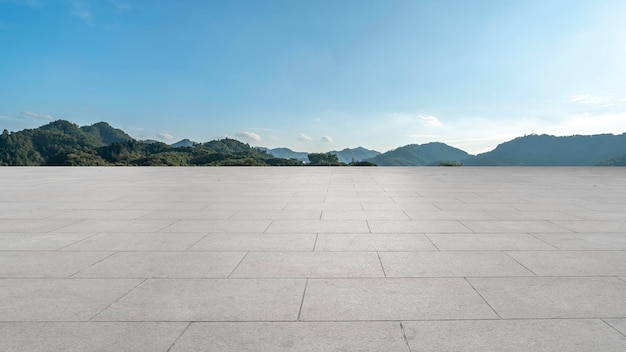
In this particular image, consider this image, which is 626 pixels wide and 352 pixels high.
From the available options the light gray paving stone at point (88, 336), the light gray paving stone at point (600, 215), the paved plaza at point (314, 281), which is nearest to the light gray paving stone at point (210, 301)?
the paved plaza at point (314, 281)

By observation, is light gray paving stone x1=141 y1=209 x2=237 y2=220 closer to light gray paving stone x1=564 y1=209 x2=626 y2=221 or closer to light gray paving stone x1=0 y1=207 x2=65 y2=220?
light gray paving stone x1=0 y1=207 x2=65 y2=220

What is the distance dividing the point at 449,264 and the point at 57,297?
16.1 ft

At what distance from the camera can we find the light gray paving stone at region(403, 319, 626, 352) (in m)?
3.00

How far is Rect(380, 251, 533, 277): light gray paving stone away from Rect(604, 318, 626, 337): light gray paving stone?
124 centimetres

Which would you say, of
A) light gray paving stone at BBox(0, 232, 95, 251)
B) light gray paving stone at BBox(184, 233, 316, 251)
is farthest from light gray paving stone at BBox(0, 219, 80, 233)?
light gray paving stone at BBox(184, 233, 316, 251)

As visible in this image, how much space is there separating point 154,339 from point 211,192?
1081 centimetres

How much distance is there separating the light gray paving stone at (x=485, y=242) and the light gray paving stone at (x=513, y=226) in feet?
1.33

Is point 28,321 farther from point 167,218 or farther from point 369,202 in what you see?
point 369,202

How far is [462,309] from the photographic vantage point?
12.1ft

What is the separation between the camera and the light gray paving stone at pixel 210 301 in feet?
11.7

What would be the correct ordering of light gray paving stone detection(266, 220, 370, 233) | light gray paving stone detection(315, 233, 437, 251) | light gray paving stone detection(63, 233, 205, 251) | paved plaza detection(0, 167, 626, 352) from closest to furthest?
1. paved plaza detection(0, 167, 626, 352)
2. light gray paving stone detection(315, 233, 437, 251)
3. light gray paving stone detection(63, 233, 205, 251)
4. light gray paving stone detection(266, 220, 370, 233)

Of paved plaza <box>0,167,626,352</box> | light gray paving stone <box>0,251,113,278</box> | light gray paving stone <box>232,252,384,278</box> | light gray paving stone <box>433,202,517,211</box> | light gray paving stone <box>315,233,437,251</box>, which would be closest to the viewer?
paved plaza <box>0,167,626,352</box>

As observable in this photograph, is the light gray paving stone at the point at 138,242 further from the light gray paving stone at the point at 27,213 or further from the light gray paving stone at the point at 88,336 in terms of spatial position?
the light gray paving stone at the point at 27,213

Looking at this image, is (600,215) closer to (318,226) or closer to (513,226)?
(513,226)
